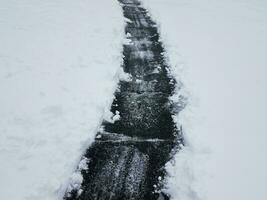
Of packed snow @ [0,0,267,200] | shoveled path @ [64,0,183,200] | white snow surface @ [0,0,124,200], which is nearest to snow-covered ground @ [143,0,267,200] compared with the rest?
packed snow @ [0,0,267,200]

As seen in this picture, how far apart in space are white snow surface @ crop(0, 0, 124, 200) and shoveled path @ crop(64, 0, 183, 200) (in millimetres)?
249

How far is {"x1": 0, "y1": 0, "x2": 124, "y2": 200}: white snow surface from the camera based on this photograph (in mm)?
3732

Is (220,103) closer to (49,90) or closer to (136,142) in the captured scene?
(136,142)

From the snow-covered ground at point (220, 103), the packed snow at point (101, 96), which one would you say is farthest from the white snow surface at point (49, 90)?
the snow-covered ground at point (220, 103)

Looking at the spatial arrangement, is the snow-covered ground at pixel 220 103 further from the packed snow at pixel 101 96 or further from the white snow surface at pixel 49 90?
the white snow surface at pixel 49 90

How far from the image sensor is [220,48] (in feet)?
26.3

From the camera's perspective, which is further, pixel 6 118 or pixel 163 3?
pixel 163 3

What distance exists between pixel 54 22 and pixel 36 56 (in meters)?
2.66

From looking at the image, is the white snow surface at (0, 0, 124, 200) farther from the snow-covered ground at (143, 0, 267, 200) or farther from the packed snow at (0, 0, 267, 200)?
the snow-covered ground at (143, 0, 267, 200)

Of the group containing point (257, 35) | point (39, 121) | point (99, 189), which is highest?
point (257, 35)

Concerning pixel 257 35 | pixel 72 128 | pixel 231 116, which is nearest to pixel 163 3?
pixel 257 35

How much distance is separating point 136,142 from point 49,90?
2077mm

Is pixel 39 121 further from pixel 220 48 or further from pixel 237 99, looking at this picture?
pixel 220 48

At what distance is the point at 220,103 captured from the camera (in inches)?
213
